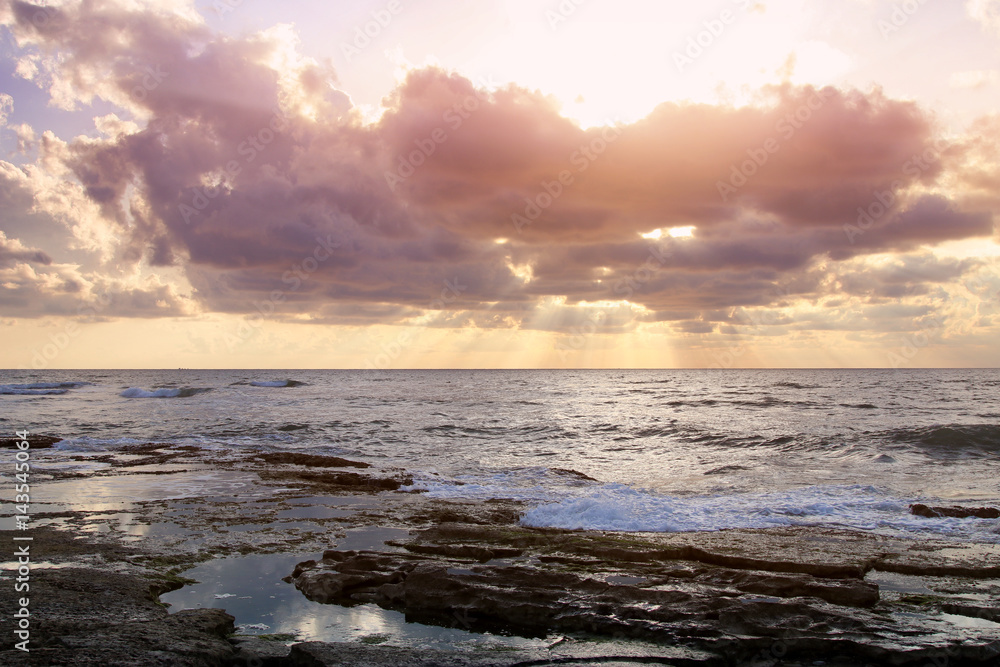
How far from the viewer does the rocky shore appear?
17.2 ft

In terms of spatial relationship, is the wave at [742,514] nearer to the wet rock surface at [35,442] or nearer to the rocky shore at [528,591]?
the rocky shore at [528,591]

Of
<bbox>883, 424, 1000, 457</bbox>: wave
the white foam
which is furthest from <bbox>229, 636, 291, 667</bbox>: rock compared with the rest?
<bbox>883, 424, 1000, 457</bbox>: wave

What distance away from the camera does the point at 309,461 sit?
1894 cm

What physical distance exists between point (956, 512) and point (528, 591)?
990 centimetres

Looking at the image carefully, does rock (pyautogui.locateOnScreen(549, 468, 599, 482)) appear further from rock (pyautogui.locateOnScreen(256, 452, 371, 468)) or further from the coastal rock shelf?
the coastal rock shelf

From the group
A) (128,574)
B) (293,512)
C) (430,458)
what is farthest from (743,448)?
(128,574)

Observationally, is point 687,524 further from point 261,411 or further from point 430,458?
point 261,411

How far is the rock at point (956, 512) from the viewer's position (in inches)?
456

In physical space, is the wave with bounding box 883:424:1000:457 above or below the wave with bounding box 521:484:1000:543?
below

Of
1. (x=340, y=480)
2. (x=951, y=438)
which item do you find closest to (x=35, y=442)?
(x=340, y=480)

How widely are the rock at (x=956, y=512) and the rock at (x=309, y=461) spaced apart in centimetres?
1377

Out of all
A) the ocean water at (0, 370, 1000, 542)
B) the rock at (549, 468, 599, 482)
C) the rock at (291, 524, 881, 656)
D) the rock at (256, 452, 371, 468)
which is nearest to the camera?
the rock at (291, 524, 881, 656)

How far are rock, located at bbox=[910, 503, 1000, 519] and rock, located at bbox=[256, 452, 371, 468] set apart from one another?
13772 millimetres

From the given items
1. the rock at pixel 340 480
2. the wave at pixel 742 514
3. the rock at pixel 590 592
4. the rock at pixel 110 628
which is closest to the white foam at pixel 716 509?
the wave at pixel 742 514
